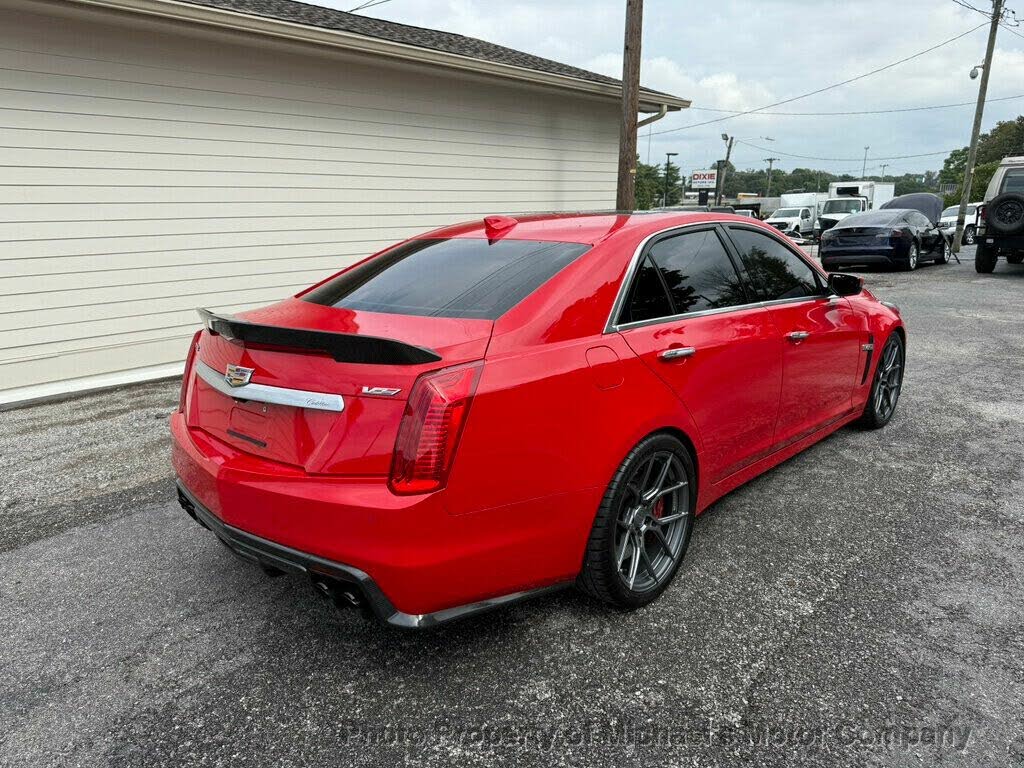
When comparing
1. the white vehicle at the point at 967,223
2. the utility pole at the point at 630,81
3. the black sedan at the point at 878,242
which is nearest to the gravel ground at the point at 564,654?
the utility pole at the point at 630,81

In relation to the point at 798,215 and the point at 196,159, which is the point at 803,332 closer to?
the point at 196,159

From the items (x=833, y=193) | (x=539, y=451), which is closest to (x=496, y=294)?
(x=539, y=451)

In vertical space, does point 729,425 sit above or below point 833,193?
below

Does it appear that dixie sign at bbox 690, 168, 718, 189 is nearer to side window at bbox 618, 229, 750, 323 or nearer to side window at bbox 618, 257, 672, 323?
side window at bbox 618, 229, 750, 323

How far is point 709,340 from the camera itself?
302 centimetres

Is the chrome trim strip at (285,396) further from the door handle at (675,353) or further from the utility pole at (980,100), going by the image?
the utility pole at (980,100)

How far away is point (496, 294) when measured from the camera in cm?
258

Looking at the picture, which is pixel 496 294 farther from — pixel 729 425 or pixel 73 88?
pixel 73 88

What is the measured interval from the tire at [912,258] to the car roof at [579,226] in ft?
48.0

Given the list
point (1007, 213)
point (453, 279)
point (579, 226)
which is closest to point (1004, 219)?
point (1007, 213)

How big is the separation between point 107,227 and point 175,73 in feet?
5.36

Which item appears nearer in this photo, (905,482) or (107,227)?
(905,482)

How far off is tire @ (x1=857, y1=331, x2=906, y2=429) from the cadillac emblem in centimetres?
397

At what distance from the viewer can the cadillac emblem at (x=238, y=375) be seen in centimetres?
235
